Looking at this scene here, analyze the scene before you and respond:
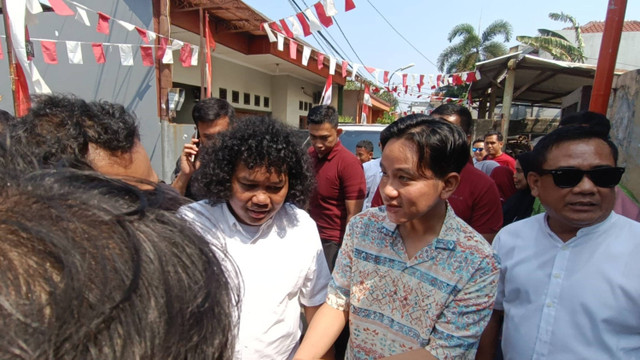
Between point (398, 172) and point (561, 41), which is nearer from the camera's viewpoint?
point (398, 172)

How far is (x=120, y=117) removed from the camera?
1404 millimetres

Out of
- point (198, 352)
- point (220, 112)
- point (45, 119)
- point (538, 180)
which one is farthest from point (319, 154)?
point (198, 352)

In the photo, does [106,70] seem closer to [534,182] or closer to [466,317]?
[534,182]

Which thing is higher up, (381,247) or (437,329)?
(381,247)

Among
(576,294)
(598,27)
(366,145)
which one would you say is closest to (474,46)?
(598,27)

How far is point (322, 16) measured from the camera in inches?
196

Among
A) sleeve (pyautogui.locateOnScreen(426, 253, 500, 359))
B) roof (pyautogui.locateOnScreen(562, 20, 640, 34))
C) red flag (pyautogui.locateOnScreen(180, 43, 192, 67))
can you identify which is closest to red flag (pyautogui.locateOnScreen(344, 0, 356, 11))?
red flag (pyautogui.locateOnScreen(180, 43, 192, 67))

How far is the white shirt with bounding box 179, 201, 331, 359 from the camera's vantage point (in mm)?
1294

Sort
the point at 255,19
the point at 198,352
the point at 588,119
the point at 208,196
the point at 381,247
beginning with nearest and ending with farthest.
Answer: the point at 198,352
the point at 381,247
the point at 208,196
the point at 588,119
the point at 255,19

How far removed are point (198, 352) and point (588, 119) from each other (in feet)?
8.31

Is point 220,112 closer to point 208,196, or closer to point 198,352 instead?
point 208,196

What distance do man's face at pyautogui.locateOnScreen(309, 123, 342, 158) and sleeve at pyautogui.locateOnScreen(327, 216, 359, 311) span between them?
170 cm

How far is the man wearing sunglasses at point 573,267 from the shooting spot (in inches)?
48.4

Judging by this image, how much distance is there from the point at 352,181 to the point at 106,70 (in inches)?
208
